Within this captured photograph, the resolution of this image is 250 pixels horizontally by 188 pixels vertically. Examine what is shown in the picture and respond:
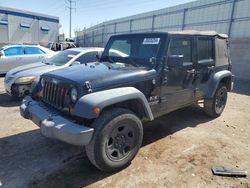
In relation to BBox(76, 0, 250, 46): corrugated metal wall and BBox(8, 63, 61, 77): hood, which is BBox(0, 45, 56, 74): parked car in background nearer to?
BBox(8, 63, 61, 77): hood

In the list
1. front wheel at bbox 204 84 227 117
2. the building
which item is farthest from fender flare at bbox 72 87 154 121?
the building

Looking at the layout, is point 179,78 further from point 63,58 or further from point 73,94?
point 63,58

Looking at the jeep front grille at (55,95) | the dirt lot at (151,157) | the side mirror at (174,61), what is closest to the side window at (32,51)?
the dirt lot at (151,157)

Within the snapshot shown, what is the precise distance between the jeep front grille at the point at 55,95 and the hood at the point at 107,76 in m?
0.15

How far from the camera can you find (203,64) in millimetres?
4996

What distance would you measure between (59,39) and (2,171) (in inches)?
1514

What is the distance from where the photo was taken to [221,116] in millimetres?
6109

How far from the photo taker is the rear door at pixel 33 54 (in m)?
10.8

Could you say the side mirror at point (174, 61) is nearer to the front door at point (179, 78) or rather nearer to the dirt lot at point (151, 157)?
the front door at point (179, 78)

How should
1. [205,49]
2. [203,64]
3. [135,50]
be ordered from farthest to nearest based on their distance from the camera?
[205,49]
[203,64]
[135,50]

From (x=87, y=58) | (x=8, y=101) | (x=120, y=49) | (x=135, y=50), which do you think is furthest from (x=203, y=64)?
(x=8, y=101)

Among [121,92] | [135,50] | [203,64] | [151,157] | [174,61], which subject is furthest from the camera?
[203,64]

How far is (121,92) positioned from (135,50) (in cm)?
137

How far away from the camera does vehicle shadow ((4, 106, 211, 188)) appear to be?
3223 mm
